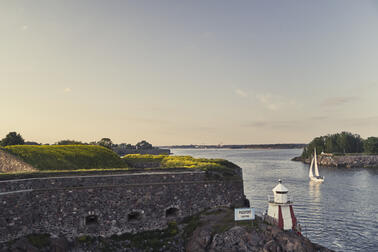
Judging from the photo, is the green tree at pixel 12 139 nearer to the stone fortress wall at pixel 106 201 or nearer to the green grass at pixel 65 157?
the green grass at pixel 65 157

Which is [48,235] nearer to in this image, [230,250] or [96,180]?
[96,180]

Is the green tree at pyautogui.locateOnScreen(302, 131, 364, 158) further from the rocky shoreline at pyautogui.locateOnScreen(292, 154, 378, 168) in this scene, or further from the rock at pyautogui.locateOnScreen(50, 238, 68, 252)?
the rock at pyautogui.locateOnScreen(50, 238, 68, 252)

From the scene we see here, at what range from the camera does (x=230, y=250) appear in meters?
17.3

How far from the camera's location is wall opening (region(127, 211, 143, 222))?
2069 centimetres

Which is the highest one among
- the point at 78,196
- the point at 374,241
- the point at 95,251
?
the point at 78,196

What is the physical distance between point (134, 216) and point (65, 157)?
12.1 m

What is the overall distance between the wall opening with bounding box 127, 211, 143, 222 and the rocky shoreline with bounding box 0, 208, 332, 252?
1.13m

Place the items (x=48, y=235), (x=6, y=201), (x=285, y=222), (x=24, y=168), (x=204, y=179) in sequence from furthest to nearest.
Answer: (x=24, y=168) → (x=204, y=179) → (x=285, y=222) → (x=48, y=235) → (x=6, y=201)

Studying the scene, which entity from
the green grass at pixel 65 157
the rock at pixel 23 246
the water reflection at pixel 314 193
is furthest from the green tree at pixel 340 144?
the rock at pixel 23 246

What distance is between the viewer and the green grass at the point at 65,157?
1048 inches

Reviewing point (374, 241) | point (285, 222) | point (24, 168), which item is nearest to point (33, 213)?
point (24, 168)

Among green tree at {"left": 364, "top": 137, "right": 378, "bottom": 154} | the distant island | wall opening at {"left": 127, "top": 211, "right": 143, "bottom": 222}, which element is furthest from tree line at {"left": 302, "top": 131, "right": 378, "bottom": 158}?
wall opening at {"left": 127, "top": 211, "right": 143, "bottom": 222}

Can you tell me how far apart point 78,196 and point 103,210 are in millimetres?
1924

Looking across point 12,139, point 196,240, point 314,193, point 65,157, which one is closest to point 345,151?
point 314,193
